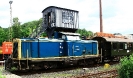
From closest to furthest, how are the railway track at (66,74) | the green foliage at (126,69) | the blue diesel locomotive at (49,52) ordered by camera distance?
the green foliage at (126,69), the railway track at (66,74), the blue diesel locomotive at (49,52)

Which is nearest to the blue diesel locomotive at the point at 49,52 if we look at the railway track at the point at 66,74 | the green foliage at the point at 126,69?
the railway track at the point at 66,74

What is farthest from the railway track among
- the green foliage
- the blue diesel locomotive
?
the green foliage

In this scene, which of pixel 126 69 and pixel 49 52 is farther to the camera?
pixel 49 52

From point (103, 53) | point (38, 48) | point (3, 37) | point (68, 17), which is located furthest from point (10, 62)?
point (3, 37)

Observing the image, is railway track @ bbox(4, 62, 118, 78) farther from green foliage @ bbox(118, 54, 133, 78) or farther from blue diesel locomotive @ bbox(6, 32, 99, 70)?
green foliage @ bbox(118, 54, 133, 78)

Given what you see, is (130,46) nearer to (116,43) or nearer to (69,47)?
(116,43)

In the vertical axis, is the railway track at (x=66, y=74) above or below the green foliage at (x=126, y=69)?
below

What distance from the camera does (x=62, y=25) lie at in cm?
2827

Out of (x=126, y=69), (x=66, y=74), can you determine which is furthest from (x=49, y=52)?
(x=126, y=69)

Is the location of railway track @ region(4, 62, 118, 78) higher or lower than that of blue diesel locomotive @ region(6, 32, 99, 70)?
lower

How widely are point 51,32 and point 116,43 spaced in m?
7.13

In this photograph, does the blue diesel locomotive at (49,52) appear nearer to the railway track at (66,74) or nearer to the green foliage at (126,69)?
the railway track at (66,74)

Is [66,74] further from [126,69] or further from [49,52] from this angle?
[126,69]

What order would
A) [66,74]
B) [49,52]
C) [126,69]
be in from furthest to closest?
[49,52]
[66,74]
[126,69]
